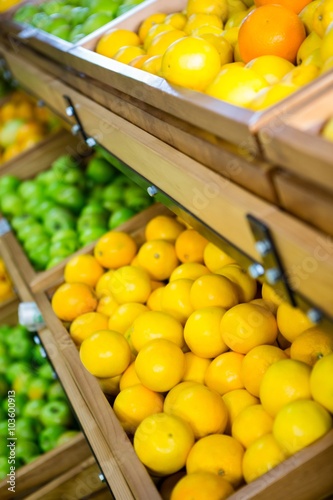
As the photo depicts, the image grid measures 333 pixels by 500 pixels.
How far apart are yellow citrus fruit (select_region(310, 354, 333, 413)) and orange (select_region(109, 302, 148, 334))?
71cm

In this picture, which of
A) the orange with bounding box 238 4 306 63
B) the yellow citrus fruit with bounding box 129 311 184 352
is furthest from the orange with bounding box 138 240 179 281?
the orange with bounding box 238 4 306 63

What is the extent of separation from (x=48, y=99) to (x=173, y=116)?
1444 millimetres

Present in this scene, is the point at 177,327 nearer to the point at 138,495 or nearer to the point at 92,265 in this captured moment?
the point at 138,495

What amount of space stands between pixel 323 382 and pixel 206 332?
15.8 inches

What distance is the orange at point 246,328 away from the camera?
148 cm

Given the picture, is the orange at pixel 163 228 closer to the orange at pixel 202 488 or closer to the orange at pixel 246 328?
the orange at pixel 246 328

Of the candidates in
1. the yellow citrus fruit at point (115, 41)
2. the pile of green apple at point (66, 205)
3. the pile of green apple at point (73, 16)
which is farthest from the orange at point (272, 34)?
the pile of green apple at point (66, 205)

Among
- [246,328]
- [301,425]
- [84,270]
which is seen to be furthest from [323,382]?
[84,270]

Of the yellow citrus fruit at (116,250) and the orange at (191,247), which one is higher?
the orange at (191,247)

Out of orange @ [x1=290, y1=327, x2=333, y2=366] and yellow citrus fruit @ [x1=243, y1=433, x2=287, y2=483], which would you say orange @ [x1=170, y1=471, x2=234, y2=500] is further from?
orange @ [x1=290, y1=327, x2=333, y2=366]

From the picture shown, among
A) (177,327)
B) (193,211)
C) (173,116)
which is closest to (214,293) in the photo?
(177,327)

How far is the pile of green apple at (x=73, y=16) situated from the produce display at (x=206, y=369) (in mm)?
899

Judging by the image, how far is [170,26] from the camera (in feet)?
6.07

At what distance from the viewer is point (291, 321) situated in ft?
4.75
